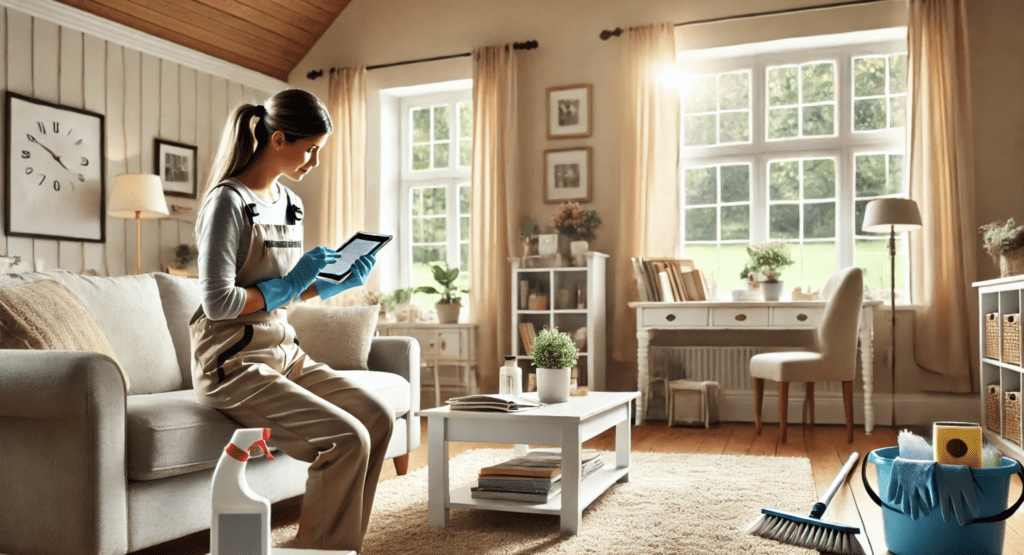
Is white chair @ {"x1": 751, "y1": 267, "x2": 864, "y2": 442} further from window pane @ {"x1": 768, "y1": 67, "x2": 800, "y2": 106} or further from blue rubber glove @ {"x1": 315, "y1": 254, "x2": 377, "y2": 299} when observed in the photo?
blue rubber glove @ {"x1": 315, "y1": 254, "x2": 377, "y2": 299}

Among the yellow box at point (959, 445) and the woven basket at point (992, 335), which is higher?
the woven basket at point (992, 335)

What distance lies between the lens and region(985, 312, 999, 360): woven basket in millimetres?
3689

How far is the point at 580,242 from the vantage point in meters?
5.09

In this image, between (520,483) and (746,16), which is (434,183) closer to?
(746,16)

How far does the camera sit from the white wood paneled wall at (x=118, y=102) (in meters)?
4.48

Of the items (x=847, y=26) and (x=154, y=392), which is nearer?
(x=154, y=392)

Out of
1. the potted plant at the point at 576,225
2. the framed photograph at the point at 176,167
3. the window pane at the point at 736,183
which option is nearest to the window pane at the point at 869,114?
the window pane at the point at 736,183

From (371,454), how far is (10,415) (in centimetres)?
85

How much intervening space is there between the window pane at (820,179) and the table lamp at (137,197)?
390 cm

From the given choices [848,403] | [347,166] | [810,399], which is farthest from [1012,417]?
[347,166]

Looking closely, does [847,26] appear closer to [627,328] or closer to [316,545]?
[627,328]

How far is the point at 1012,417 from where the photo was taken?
347 cm

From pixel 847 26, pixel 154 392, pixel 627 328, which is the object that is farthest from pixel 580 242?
pixel 154 392

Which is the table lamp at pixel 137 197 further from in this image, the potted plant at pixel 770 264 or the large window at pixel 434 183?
the potted plant at pixel 770 264
